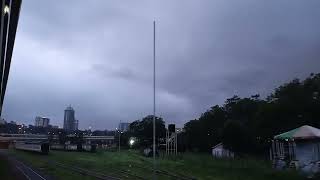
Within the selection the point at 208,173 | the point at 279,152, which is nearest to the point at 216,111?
the point at 279,152

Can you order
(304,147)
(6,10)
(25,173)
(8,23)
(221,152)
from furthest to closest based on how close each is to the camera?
(221,152) < (25,173) < (304,147) < (8,23) < (6,10)

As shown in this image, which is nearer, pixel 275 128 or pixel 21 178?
pixel 21 178

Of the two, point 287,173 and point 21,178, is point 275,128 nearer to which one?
point 287,173

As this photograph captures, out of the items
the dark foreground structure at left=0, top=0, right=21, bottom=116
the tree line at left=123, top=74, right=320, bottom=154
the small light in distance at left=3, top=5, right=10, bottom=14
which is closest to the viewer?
the dark foreground structure at left=0, top=0, right=21, bottom=116

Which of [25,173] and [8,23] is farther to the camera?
[25,173]

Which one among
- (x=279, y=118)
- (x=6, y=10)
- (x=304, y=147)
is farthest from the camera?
(x=279, y=118)

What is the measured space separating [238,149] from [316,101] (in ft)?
49.1

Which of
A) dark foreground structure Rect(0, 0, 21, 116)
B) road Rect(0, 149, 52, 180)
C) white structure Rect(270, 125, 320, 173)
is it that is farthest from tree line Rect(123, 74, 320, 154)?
dark foreground structure Rect(0, 0, 21, 116)

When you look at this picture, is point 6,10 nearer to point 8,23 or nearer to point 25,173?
point 8,23

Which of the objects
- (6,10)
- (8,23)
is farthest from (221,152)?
(6,10)

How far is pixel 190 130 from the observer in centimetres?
12700

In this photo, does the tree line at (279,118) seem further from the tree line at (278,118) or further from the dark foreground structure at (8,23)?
the dark foreground structure at (8,23)

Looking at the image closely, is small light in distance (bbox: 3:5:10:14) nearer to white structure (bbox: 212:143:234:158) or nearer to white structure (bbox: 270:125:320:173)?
white structure (bbox: 270:125:320:173)

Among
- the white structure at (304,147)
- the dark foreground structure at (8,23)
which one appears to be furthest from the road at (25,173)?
the white structure at (304,147)
